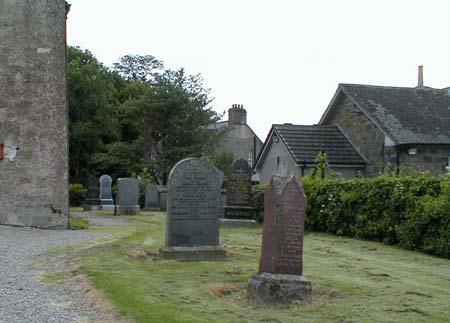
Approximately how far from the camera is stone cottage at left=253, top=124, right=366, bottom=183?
27.2 metres

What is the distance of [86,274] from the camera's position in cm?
926

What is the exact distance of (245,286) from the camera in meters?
8.36

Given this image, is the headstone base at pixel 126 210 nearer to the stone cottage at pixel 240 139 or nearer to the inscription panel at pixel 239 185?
the inscription panel at pixel 239 185

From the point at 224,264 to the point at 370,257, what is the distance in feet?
11.8

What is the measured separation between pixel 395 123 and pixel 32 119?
635 inches

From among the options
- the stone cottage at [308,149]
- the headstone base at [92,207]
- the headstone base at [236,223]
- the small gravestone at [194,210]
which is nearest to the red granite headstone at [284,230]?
the small gravestone at [194,210]

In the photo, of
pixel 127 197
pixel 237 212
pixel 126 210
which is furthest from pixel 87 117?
pixel 237 212

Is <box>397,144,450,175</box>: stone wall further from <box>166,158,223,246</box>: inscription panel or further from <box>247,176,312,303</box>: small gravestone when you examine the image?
<box>247,176,312,303</box>: small gravestone

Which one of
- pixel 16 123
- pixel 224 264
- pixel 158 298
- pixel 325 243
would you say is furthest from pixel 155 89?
pixel 158 298

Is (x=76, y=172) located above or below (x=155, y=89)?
below

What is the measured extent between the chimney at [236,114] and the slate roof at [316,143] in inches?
1164

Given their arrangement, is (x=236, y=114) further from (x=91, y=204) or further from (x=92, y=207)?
(x=92, y=207)

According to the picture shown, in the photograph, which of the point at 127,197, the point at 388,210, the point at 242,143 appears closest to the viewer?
the point at 388,210

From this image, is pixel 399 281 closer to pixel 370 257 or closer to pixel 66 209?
pixel 370 257
